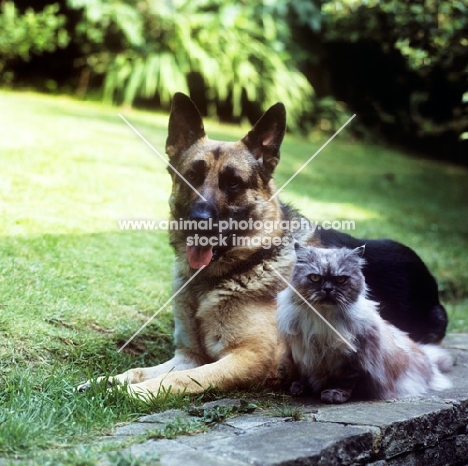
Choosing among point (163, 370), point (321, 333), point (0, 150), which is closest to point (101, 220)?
point (0, 150)

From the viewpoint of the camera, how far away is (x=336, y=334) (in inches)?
150

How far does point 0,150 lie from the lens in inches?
334

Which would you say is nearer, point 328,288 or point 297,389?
point 328,288

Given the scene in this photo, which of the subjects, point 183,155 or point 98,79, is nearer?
point 183,155

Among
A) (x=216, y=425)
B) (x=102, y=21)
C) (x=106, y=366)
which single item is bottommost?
(x=106, y=366)

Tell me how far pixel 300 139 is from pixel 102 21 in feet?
14.9

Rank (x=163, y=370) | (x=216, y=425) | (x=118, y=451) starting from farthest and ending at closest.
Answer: (x=163, y=370) < (x=216, y=425) < (x=118, y=451)

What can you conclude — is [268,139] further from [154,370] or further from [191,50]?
[191,50]

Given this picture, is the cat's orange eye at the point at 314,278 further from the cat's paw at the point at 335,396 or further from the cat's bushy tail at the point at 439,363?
the cat's bushy tail at the point at 439,363

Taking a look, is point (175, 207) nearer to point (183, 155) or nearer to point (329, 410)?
point (183, 155)

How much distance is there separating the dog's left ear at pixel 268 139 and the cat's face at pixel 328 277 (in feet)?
2.90

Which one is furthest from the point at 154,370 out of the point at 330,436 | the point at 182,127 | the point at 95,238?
the point at 95,238

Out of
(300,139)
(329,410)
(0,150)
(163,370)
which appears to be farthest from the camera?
(300,139)

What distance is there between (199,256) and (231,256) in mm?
205
